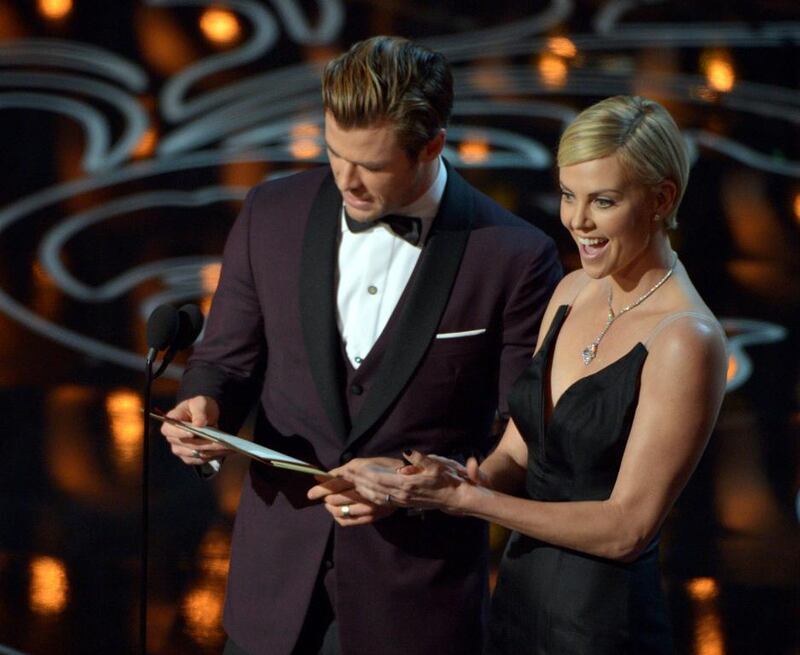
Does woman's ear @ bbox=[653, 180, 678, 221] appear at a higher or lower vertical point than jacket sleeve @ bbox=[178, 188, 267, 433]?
higher

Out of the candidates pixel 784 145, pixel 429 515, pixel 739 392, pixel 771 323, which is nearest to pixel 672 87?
pixel 784 145

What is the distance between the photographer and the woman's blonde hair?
207cm

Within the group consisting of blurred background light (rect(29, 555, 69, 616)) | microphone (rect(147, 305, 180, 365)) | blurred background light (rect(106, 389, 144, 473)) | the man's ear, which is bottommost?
blurred background light (rect(29, 555, 69, 616))

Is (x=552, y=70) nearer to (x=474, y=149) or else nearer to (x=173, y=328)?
(x=474, y=149)

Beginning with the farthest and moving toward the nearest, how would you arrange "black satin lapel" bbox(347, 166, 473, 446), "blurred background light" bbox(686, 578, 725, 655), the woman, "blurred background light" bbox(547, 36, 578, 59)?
"blurred background light" bbox(547, 36, 578, 59)
"blurred background light" bbox(686, 578, 725, 655)
"black satin lapel" bbox(347, 166, 473, 446)
the woman

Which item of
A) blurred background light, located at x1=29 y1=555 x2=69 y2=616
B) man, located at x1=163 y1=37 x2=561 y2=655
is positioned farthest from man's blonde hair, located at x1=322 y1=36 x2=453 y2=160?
blurred background light, located at x1=29 y1=555 x2=69 y2=616

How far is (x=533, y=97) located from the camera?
7.86m

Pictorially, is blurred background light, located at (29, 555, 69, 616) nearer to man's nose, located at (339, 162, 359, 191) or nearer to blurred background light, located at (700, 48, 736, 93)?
man's nose, located at (339, 162, 359, 191)

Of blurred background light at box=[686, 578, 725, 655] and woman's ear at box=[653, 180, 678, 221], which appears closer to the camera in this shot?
woman's ear at box=[653, 180, 678, 221]

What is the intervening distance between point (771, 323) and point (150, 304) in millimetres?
2746

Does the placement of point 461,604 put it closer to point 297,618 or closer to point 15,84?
point 297,618

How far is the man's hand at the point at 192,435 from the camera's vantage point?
2326mm

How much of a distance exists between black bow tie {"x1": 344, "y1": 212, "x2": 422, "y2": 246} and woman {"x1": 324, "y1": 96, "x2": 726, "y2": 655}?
1.27 feet

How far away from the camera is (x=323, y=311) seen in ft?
7.93
